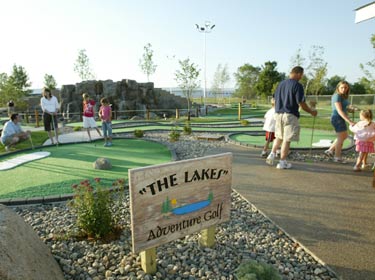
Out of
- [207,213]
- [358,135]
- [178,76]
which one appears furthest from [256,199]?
[178,76]

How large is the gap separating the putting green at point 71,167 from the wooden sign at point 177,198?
2.29 m

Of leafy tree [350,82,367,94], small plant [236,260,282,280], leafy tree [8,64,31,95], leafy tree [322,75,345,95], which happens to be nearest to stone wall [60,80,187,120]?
leafy tree [8,64,31,95]

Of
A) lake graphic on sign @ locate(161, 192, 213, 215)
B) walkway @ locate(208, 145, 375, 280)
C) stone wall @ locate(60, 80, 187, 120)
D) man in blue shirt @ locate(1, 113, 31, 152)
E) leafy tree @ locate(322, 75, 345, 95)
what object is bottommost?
walkway @ locate(208, 145, 375, 280)

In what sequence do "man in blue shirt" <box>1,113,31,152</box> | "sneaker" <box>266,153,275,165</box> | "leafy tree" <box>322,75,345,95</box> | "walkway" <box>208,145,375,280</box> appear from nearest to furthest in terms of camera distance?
"walkway" <box>208,145,375,280</box>
"sneaker" <box>266,153,275,165</box>
"man in blue shirt" <box>1,113,31,152</box>
"leafy tree" <box>322,75,345,95</box>

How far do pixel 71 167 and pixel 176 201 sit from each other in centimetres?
379

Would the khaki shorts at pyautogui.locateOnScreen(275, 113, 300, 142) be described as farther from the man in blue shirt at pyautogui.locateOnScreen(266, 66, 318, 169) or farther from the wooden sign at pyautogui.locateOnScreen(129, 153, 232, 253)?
the wooden sign at pyautogui.locateOnScreen(129, 153, 232, 253)

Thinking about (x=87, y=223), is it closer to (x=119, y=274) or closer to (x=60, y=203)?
(x=119, y=274)

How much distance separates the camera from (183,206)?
7.32ft

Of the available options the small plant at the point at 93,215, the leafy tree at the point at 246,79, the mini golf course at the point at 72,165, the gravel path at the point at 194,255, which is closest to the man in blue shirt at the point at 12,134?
the mini golf course at the point at 72,165

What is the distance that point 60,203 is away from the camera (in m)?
3.68

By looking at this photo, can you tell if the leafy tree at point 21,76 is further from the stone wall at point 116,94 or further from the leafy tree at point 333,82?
the leafy tree at point 333,82

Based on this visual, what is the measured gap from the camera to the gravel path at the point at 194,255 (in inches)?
84.9

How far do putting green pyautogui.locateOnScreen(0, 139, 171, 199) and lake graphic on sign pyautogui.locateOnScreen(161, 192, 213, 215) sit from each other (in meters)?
2.31

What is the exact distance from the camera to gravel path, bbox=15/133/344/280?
2156mm
